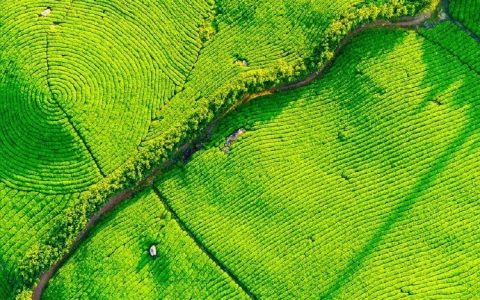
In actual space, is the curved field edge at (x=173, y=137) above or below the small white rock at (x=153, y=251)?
above

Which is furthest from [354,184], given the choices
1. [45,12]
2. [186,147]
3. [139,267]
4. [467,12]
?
[45,12]

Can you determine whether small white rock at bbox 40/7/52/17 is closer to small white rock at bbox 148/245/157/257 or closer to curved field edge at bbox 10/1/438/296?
curved field edge at bbox 10/1/438/296

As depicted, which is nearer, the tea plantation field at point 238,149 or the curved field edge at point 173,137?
the curved field edge at point 173,137

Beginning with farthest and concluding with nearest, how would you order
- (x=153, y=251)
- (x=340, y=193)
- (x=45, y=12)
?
(x=45, y=12), (x=340, y=193), (x=153, y=251)

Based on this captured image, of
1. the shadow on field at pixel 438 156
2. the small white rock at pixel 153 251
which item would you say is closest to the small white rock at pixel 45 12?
the small white rock at pixel 153 251

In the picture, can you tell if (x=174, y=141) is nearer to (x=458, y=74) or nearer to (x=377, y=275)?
(x=377, y=275)

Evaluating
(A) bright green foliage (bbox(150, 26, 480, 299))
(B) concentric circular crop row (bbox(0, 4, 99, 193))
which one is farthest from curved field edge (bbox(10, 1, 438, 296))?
(B) concentric circular crop row (bbox(0, 4, 99, 193))

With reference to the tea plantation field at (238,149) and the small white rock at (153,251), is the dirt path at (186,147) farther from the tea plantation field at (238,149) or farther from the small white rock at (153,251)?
the small white rock at (153,251)

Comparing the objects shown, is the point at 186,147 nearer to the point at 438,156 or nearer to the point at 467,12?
the point at 438,156
